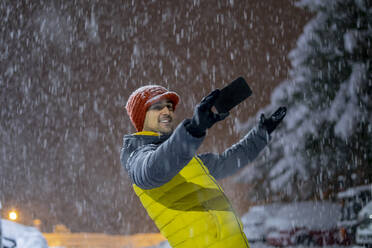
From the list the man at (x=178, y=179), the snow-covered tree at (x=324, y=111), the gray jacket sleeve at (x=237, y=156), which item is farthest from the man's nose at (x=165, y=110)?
the snow-covered tree at (x=324, y=111)

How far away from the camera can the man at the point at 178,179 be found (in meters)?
1.53

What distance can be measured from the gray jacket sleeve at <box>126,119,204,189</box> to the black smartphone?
0.86 ft

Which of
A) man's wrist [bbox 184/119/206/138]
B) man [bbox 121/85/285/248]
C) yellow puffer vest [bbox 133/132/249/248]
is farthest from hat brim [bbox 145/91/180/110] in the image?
man's wrist [bbox 184/119/206/138]

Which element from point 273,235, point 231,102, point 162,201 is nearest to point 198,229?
point 162,201

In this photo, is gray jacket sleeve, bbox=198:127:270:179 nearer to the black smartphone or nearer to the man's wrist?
the black smartphone

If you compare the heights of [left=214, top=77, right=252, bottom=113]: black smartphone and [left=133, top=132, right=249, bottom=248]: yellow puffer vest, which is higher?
[left=214, top=77, right=252, bottom=113]: black smartphone

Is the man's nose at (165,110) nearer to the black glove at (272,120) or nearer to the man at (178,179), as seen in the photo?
the man at (178,179)

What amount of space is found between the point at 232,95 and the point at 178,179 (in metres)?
0.51

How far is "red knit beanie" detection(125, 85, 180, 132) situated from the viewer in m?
2.34

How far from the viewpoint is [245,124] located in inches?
445

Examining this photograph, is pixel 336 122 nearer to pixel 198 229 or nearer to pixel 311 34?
pixel 311 34

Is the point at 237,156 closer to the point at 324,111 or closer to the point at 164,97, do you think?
the point at 164,97

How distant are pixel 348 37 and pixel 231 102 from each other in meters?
9.74

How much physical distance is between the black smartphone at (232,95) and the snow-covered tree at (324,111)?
8746mm
